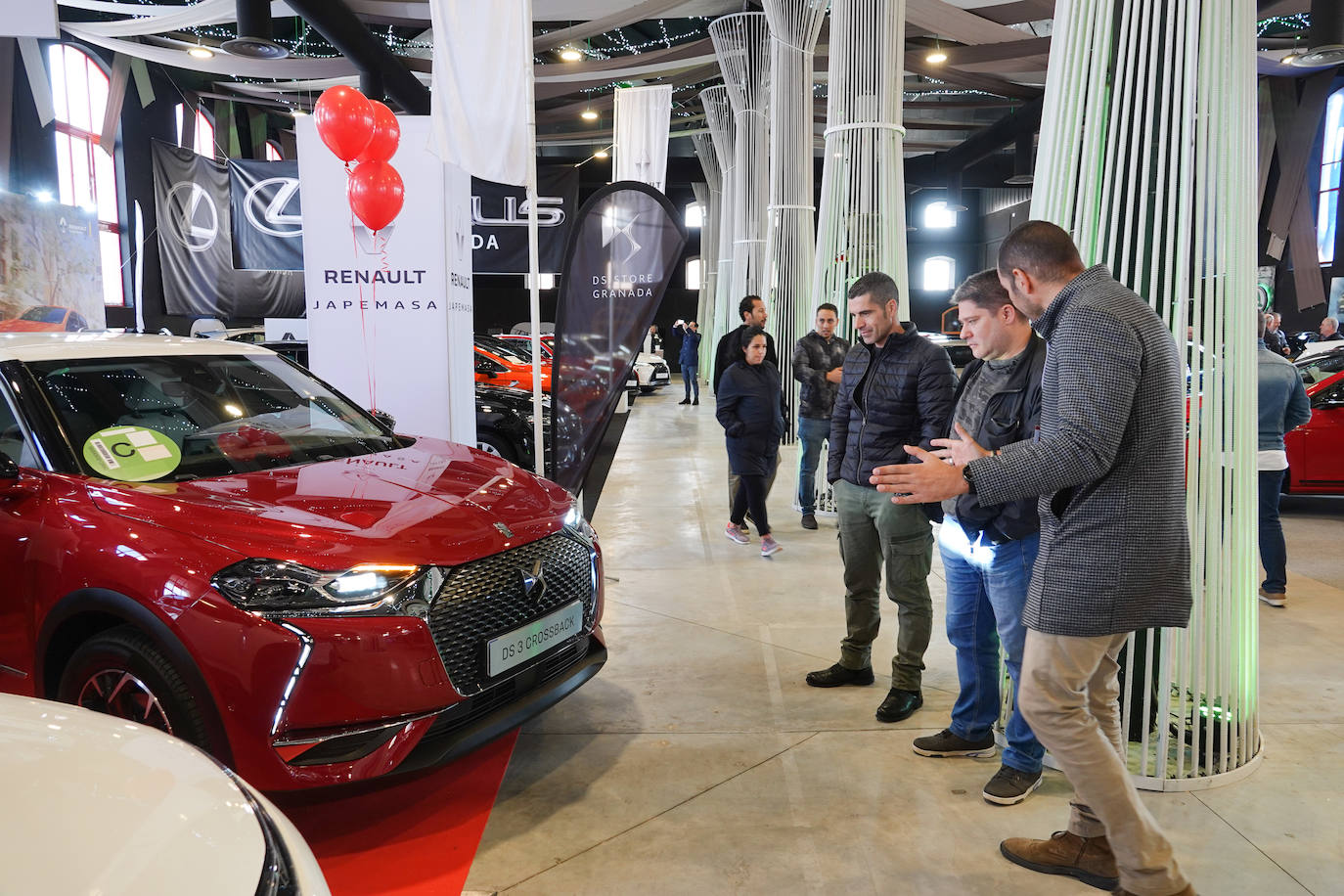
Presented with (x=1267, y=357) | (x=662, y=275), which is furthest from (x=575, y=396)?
(x=1267, y=357)

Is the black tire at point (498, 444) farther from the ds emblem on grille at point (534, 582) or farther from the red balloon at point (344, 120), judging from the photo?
the ds emblem on grille at point (534, 582)

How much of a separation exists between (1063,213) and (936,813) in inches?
83.2

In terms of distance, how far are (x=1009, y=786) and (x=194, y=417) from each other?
125 inches

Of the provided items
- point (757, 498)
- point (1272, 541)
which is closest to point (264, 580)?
point (757, 498)

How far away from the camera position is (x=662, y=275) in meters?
5.88

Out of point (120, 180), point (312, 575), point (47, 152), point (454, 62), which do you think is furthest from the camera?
point (120, 180)

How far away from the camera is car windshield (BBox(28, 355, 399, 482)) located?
3.08 meters

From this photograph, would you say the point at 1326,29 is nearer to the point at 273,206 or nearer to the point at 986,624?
the point at 986,624

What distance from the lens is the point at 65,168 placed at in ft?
48.2

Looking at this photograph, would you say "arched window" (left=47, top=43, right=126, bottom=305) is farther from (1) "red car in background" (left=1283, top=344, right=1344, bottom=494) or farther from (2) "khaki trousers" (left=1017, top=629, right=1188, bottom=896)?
(1) "red car in background" (left=1283, top=344, right=1344, bottom=494)

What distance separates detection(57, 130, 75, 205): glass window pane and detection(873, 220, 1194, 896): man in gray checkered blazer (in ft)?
53.3

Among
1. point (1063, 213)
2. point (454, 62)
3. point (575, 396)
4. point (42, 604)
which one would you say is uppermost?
point (454, 62)

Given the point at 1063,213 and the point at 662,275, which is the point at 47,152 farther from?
the point at 1063,213

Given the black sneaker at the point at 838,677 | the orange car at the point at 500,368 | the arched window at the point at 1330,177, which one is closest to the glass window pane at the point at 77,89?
the orange car at the point at 500,368
